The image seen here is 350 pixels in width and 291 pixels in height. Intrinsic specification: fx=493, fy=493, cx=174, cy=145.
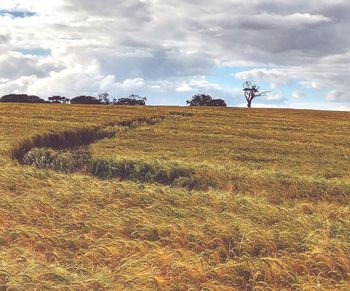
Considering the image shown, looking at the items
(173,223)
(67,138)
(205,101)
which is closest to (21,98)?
(205,101)

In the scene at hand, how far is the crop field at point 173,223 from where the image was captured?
913 cm

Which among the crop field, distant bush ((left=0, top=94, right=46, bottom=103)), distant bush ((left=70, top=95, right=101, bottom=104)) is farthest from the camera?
distant bush ((left=70, top=95, right=101, bottom=104))

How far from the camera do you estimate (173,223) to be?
12.3 m

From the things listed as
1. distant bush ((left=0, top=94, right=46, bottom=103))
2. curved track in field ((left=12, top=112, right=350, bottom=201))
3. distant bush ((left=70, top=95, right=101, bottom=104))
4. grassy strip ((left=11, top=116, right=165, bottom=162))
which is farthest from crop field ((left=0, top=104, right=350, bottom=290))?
distant bush ((left=70, top=95, right=101, bottom=104))

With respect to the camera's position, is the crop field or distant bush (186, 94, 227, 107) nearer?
the crop field

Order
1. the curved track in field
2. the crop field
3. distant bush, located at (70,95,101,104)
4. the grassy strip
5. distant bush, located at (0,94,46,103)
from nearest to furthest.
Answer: the crop field, the curved track in field, the grassy strip, distant bush, located at (0,94,46,103), distant bush, located at (70,95,101,104)

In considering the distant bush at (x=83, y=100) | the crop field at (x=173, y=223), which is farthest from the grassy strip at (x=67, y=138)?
the distant bush at (x=83, y=100)

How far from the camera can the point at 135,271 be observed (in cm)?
907

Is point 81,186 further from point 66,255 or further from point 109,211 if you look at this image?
point 66,255

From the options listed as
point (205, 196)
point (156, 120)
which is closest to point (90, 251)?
point (205, 196)

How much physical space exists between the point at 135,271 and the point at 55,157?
18412mm

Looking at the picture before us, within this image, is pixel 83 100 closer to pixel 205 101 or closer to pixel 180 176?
pixel 205 101

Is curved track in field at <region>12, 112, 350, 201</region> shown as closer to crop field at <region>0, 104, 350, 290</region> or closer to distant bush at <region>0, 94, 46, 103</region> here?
crop field at <region>0, 104, 350, 290</region>

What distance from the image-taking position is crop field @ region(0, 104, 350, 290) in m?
9.13
